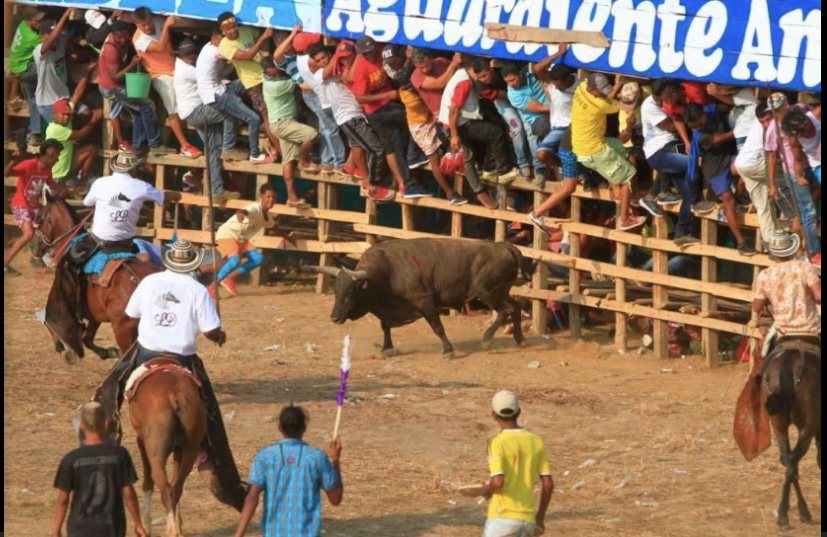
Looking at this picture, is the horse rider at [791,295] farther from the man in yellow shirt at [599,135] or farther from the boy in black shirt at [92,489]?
the boy in black shirt at [92,489]

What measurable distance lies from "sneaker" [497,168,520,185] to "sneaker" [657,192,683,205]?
1.97 metres

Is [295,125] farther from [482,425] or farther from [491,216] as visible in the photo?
[482,425]

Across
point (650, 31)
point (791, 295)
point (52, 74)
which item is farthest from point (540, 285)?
point (52, 74)

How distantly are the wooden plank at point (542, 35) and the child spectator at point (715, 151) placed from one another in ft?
4.75

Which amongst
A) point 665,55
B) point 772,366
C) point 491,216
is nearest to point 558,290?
point 491,216

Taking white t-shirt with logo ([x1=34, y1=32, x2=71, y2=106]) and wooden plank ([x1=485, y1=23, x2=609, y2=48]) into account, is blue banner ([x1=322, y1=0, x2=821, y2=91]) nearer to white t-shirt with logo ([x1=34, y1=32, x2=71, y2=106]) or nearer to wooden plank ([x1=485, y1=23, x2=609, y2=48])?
wooden plank ([x1=485, y1=23, x2=609, y2=48])

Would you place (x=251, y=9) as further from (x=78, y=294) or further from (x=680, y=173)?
(x=680, y=173)

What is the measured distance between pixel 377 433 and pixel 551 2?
19.3ft

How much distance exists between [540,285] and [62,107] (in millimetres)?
7089

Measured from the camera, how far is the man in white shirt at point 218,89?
74.3 ft

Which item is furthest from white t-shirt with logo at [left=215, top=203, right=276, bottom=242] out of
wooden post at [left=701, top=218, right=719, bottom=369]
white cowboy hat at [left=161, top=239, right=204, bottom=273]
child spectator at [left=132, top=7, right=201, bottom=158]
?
white cowboy hat at [left=161, top=239, right=204, bottom=273]

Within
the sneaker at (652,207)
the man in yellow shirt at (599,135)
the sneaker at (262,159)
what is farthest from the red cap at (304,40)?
the sneaker at (652,207)

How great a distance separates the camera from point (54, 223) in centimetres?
1817

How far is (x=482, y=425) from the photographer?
17797 mm
